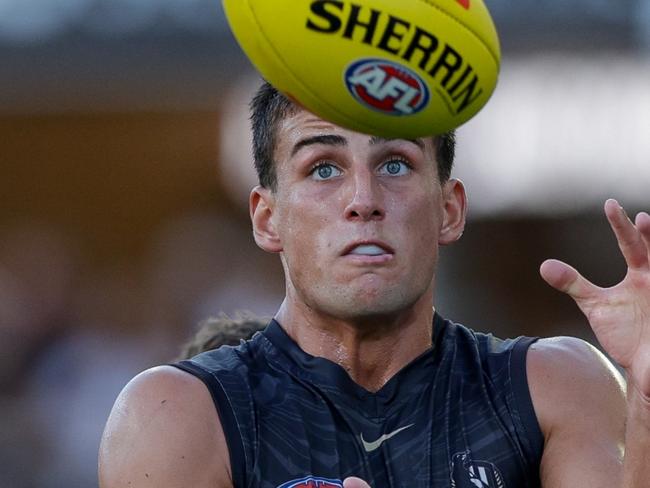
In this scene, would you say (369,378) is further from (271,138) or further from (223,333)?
(223,333)

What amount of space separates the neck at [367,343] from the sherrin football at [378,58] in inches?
29.5

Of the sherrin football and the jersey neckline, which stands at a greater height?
the sherrin football

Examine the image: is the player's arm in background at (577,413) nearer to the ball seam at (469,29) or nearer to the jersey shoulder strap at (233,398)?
the jersey shoulder strap at (233,398)

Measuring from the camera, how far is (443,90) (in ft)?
12.6

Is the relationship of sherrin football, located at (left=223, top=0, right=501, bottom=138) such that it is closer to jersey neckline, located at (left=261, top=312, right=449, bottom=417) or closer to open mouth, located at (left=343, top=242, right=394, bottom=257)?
open mouth, located at (left=343, top=242, right=394, bottom=257)

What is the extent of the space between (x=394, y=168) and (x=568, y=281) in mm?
726

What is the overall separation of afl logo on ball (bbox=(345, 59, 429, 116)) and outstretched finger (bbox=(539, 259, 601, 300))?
0.57m

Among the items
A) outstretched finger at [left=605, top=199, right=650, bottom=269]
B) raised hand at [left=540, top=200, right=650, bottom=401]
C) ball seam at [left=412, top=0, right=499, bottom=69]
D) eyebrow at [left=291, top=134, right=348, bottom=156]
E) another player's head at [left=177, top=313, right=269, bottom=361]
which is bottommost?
another player's head at [left=177, top=313, right=269, bottom=361]

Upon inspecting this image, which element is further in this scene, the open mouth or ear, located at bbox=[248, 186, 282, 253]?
ear, located at bbox=[248, 186, 282, 253]

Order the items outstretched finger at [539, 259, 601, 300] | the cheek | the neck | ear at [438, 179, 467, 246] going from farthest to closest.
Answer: ear at [438, 179, 467, 246]
the neck
the cheek
outstretched finger at [539, 259, 601, 300]

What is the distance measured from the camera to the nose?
4191 mm

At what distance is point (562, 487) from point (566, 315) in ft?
33.2

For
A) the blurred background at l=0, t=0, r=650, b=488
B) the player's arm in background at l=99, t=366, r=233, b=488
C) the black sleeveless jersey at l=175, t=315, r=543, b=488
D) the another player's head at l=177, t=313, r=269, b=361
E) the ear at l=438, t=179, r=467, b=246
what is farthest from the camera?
the blurred background at l=0, t=0, r=650, b=488

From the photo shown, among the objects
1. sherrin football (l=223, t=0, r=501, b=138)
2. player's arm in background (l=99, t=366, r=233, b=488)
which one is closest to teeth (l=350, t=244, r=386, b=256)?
sherrin football (l=223, t=0, r=501, b=138)
